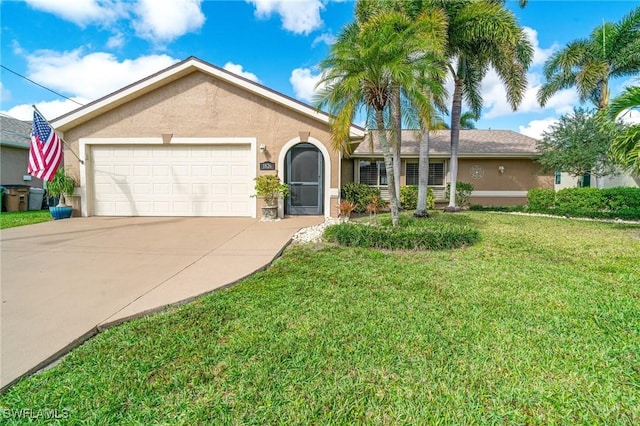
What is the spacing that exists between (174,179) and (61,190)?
11.5ft

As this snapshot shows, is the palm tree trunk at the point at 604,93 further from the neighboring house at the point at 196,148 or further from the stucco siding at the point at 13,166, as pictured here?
the stucco siding at the point at 13,166

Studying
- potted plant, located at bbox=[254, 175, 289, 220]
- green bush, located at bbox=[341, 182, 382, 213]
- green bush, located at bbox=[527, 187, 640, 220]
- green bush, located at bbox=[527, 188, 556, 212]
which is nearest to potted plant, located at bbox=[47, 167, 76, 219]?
potted plant, located at bbox=[254, 175, 289, 220]

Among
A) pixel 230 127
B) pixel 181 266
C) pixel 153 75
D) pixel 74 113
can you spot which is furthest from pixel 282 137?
pixel 74 113

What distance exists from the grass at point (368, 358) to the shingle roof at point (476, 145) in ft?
32.2

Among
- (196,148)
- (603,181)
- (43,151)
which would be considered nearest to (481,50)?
(196,148)

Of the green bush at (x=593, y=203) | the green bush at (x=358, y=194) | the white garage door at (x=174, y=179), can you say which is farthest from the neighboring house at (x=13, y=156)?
the green bush at (x=593, y=203)

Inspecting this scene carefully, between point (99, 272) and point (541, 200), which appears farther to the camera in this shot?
point (541, 200)

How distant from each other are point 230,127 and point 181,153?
1986 mm

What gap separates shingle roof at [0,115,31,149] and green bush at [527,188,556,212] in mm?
23915

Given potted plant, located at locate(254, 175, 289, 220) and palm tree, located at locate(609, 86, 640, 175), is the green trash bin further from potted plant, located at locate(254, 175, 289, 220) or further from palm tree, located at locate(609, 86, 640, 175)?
palm tree, located at locate(609, 86, 640, 175)

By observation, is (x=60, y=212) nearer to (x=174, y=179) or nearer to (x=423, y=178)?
(x=174, y=179)

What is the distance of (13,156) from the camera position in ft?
45.2

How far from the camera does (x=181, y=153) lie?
1012cm

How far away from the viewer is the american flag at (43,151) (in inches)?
336
